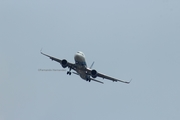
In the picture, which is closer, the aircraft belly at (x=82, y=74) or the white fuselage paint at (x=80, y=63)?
the white fuselage paint at (x=80, y=63)

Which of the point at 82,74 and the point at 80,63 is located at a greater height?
the point at 80,63

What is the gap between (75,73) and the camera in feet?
239

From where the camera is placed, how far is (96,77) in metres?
72.9

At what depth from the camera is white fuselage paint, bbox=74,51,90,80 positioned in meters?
70.8

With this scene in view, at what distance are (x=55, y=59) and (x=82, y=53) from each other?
6.31 meters

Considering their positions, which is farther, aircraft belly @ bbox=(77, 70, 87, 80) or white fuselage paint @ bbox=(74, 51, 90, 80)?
aircraft belly @ bbox=(77, 70, 87, 80)

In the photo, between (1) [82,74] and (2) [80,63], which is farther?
(1) [82,74]

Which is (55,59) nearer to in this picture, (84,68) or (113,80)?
(84,68)

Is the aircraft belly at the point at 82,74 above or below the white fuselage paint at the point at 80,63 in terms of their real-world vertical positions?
below

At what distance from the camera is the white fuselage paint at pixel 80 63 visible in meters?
70.8

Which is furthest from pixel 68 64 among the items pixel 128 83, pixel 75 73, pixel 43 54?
pixel 128 83

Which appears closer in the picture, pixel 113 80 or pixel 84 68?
pixel 84 68

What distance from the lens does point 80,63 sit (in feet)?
234

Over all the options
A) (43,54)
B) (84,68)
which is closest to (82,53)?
(84,68)
